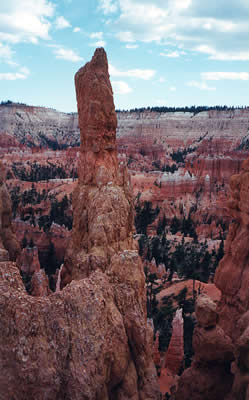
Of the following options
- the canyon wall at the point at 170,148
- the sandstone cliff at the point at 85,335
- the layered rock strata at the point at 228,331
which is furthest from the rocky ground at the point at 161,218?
the sandstone cliff at the point at 85,335

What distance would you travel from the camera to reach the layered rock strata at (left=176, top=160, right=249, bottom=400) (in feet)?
24.6

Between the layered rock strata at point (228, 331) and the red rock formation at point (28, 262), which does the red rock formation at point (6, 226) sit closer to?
the red rock formation at point (28, 262)

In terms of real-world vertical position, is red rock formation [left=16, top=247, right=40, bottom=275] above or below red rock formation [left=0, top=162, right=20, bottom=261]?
below

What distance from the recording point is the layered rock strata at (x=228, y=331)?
24.6 ft

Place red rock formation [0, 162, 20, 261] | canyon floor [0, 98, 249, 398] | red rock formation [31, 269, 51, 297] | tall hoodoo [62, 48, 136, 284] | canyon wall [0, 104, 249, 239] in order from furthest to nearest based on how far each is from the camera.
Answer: canyon wall [0, 104, 249, 239] → canyon floor [0, 98, 249, 398] → red rock formation [0, 162, 20, 261] → red rock formation [31, 269, 51, 297] → tall hoodoo [62, 48, 136, 284]

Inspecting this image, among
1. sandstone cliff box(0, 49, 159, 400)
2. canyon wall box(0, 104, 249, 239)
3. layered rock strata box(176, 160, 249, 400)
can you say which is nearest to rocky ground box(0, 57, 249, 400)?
layered rock strata box(176, 160, 249, 400)

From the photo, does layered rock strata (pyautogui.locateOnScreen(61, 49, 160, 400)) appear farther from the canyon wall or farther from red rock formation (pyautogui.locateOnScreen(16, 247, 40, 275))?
the canyon wall

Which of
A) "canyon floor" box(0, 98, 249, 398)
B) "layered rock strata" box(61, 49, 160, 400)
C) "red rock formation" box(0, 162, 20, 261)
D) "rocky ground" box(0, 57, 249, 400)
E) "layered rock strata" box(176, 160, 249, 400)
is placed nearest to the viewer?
"layered rock strata" box(61, 49, 160, 400)

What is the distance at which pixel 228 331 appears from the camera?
1147 centimetres

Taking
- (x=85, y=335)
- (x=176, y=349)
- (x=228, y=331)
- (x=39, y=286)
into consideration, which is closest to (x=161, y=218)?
(x=176, y=349)

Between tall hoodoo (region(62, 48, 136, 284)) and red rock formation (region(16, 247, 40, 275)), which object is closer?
tall hoodoo (region(62, 48, 136, 284))

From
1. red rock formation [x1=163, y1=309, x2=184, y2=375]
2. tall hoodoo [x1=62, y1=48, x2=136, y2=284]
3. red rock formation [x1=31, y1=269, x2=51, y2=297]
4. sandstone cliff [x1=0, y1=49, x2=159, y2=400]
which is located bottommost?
red rock formation [x1=163, y1=309, x2=184, y2=375]

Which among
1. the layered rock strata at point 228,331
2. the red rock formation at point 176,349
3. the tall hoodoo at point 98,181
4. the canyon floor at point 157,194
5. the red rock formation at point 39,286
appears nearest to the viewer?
the layered rock strata at point 228,331

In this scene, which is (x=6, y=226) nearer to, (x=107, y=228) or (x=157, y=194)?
(x=107, y=228)
